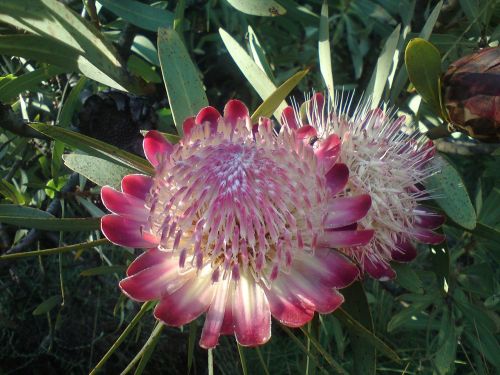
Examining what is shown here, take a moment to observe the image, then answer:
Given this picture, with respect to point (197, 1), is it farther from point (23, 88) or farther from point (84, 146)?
point (84, 146)

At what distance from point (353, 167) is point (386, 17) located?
1302mm

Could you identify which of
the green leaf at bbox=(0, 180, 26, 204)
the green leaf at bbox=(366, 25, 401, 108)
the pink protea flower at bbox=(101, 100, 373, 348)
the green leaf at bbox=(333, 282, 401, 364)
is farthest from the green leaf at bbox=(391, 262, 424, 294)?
the green leaf at bbox=(0, 180, 26, 204)

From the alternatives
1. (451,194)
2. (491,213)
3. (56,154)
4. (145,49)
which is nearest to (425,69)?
(451,194)

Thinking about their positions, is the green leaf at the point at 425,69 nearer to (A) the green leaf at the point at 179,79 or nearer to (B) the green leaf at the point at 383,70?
(B) the green leaf at the point at 383,70

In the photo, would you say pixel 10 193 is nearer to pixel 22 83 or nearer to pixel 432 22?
pixel 22 83

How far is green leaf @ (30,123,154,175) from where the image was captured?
0.89 meters

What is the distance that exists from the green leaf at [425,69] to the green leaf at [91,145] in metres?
0.49

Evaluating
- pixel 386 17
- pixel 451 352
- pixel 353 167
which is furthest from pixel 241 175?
pixel 386 17

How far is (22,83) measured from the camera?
1272 mm

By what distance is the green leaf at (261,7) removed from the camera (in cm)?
103

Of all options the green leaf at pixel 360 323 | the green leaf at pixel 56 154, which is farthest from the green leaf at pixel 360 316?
the green leaf at pixel 56 154

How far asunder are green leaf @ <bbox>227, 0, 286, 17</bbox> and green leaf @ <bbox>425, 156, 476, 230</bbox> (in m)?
0.39

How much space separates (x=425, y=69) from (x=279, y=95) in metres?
0.28

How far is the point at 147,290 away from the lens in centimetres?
85
